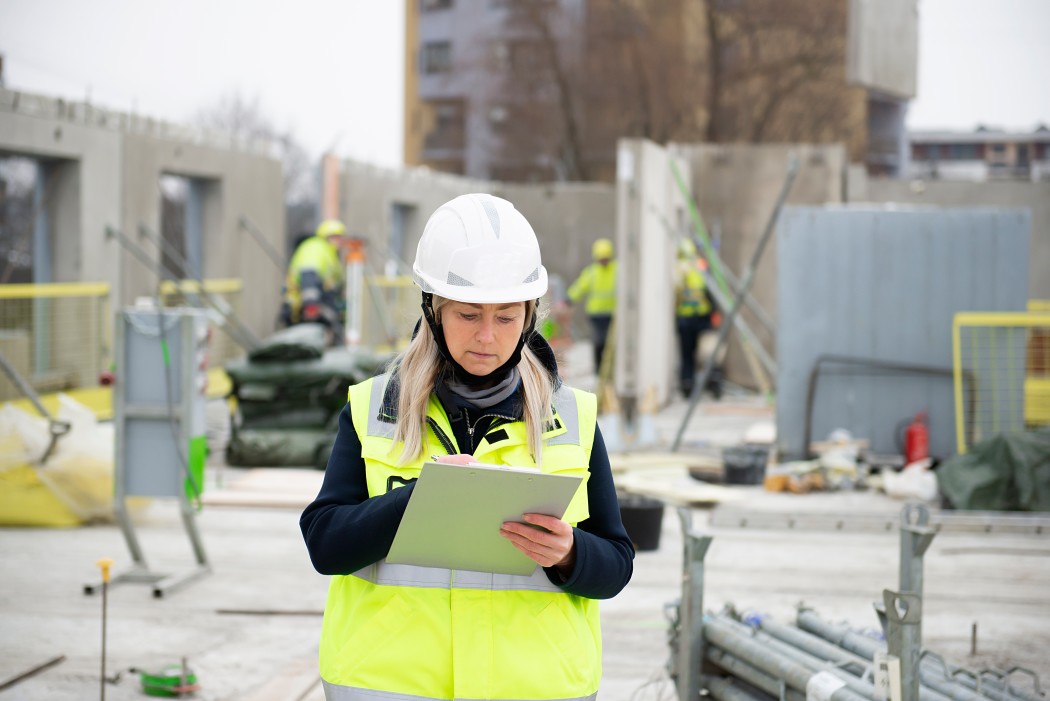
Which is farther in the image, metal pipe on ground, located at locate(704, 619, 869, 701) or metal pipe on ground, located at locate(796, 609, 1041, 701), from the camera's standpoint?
metal pipe on ground, located at locate(796, 609, 1041, 701)

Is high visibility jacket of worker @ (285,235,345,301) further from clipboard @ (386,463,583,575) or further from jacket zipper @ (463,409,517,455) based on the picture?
clipboard @ (386,463,583,575)

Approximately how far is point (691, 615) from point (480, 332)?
2.41m

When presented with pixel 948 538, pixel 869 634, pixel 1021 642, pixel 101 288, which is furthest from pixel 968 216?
pixel 101 288

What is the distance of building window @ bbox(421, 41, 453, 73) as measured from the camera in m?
68.4

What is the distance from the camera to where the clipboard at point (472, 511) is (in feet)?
7.39

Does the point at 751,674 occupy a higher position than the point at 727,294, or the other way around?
the point at 727,294

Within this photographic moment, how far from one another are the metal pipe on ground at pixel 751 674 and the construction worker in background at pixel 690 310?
42.3ft

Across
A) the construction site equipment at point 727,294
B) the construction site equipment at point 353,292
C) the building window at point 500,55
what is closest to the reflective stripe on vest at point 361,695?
the construction site equipment at point 353,292

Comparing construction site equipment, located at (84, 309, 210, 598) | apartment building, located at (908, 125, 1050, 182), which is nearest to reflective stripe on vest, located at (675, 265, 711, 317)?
construction site equipment, located at (84, 309, 210, 598)

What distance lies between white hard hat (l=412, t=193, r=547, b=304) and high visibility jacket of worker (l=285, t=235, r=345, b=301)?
11.2 metres

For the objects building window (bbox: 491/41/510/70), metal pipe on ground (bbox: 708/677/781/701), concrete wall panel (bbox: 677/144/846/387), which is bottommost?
metal pipe on ground (bbox: 708/677/781/701)

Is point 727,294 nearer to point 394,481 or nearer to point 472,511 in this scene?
point 394,481

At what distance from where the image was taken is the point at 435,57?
2704 inches

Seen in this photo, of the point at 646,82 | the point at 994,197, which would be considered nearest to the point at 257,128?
the point at 646,82
